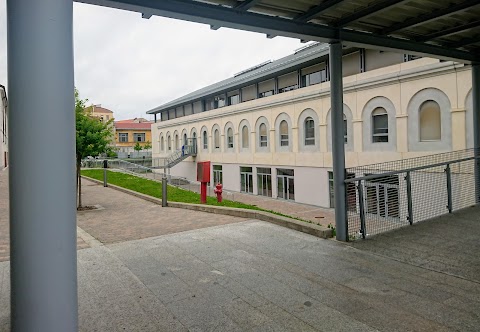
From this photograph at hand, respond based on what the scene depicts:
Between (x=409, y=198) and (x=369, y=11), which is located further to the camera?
(x=409, y=198)

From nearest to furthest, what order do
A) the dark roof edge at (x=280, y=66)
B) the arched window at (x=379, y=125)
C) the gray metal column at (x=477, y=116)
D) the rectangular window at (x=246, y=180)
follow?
the gray metal column at (x=477, y=116) → the arched window at (x=379, y=125) → the dark roof edge at (x=280, y=66) → the rectangular window at (x=246, y=180)

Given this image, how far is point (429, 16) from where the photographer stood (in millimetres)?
6562

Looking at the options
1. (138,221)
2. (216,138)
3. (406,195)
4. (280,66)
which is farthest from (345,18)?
(216,138)

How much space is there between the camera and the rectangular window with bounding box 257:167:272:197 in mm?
29152

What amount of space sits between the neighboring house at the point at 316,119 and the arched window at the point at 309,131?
2.6 inches

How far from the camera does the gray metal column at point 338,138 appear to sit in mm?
7164

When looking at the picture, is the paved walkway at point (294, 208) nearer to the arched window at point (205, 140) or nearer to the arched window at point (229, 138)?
the arched window at point (229, 138)

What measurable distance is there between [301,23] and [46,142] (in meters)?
5.55

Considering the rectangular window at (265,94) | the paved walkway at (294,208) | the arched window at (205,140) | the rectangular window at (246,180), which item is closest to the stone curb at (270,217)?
the paved walkway at (294,208)

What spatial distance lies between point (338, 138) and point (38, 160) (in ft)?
19.8

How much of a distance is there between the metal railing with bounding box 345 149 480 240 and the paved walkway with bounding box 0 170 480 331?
1.81 ft

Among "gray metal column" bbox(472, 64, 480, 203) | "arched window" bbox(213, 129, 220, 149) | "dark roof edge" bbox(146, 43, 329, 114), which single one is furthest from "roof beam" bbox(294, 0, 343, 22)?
"arched window" bbox(213, 129, 220, 149)

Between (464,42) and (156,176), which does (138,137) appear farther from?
(464,42)

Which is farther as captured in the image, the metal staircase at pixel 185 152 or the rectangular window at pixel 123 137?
the rectangular window at pixel 123 137
